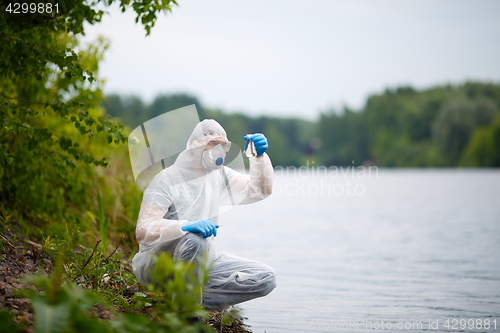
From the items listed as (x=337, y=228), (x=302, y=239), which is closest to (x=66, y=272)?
(x=302, y=239)

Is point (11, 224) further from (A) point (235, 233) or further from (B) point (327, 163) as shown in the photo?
(B) point (327, 163)

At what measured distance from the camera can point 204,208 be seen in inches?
131

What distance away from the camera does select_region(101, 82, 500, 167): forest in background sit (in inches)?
2126

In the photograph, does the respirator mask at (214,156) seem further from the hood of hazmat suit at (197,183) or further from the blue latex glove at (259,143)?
the blue latex glove at (259,143)

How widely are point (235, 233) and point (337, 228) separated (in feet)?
8.02

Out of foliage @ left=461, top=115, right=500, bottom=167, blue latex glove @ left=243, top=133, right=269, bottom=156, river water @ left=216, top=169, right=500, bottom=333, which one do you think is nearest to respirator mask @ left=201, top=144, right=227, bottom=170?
blue latex glove @ left=243, top=133, right=269, bottom=156

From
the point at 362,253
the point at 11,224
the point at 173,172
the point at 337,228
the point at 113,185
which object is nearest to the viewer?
the point at 173,172

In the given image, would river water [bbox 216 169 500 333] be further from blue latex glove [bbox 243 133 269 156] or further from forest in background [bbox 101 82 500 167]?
forest in background [bbox 101 82 500 167]

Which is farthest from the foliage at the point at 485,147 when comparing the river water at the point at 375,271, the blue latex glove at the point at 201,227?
the blue latex glove at the point at 201,227

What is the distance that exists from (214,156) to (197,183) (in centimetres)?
23

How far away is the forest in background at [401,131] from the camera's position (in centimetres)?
5400

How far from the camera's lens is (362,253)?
7.66 meters

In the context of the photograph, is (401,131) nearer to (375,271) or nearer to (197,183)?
(375,271)

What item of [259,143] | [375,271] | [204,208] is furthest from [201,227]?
[375,271]
